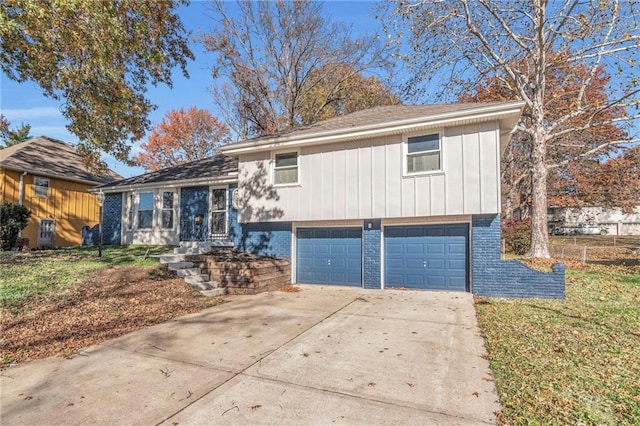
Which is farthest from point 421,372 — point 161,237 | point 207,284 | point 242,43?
point 242,43

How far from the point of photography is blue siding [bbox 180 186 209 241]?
44.2 ft

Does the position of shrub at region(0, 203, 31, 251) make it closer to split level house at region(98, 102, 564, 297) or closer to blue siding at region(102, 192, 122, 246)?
blue siding at region(102, 192, 122, 246)

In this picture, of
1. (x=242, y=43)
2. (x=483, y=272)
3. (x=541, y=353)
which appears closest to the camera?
(x=541, y=353)

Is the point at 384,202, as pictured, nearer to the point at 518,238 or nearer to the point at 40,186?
the point at 518,238

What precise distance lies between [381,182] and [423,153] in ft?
4.56

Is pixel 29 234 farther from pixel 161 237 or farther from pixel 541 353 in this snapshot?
pixel 541 353

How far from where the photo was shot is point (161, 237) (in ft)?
47.4

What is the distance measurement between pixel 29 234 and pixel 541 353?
72.2 ft

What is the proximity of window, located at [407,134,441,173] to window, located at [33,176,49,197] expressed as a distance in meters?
19.6

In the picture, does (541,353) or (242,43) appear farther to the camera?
(242,43)

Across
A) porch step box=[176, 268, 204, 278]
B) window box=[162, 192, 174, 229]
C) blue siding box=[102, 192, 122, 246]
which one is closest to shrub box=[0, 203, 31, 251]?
blue siding box=[102, 192, 122, 246]

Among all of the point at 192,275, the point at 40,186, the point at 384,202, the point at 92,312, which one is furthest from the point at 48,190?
the point at 384,202

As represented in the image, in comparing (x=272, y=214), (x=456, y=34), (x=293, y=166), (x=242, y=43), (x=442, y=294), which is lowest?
(x=442, y=294)

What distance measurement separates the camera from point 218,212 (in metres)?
13.2
